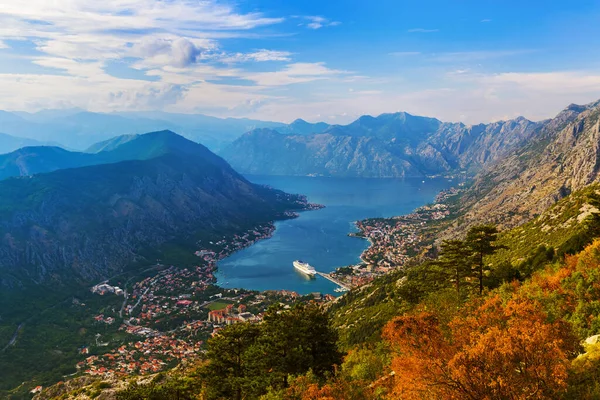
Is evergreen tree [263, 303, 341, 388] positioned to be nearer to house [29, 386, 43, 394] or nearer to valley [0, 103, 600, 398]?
valley [0, 103, 600, 398]

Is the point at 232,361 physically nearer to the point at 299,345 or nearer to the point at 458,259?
the point at 299,345

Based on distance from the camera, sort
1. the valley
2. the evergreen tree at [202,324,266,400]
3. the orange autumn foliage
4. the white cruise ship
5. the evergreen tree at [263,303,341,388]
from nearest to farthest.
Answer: the orange autumn foliage < the evergreen tree at [263,303,341,388] < the evergreen tree at [202,324,266,400] < the valley < the white cruise ship

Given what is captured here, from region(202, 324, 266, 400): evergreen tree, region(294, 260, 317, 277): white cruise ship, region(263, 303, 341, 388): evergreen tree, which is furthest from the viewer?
region(294, 260, 317, 277): white cruise ship

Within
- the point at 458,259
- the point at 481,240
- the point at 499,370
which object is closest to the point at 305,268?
the point at 458,259

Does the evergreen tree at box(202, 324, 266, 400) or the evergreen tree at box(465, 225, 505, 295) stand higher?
the evergreen tree at box(465, 225, 505, 295)

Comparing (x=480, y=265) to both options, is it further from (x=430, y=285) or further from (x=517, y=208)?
(x=517, y=208)

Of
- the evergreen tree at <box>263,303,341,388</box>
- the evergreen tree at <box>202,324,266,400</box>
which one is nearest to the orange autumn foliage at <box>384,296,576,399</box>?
the evergreen tree at <box>263,303,341,388</box>

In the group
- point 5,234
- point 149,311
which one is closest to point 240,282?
point 149,311

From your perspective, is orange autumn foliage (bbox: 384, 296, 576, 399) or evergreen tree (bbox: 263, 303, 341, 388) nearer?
orange autumn foliage (bbox: 384, 296, 576, 399)

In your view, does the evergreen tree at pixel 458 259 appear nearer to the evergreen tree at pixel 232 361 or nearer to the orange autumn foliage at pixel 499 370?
the evergreen tree at pixel 232 361
